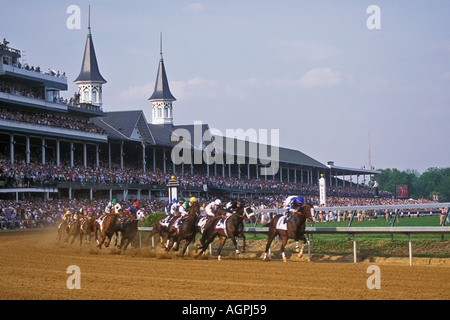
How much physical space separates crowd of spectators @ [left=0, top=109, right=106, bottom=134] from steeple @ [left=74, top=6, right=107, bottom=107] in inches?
574

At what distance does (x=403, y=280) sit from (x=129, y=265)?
6991 millimetres

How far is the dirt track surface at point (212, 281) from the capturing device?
9.95 metres

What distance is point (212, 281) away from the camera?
1195 cm

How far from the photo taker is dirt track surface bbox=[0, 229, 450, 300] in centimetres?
995

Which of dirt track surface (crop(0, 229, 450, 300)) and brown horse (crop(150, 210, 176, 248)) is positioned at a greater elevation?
brown horse (crop(150, 210, 176, 248))

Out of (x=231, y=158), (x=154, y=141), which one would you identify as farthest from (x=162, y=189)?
(x=231, y=158)

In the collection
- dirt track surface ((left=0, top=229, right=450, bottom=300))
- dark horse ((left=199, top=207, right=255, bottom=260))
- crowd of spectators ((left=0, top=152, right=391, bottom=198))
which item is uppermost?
crowd of spectators ((left=0, top=152, right=391, bottom=198))

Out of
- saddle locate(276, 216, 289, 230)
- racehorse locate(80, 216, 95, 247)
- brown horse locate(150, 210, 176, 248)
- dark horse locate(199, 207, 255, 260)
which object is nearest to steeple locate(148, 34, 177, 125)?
racehorse locate(80, 216, 95, 247)

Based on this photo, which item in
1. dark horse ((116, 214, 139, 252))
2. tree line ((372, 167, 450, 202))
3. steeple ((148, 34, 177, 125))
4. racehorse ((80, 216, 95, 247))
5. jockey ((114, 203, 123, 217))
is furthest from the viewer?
tree line ((372, 167, 450, 202))

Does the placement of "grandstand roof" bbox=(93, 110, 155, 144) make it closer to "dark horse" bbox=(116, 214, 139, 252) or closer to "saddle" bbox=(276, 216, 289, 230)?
"dark horse" bbox=(116, 214, 139, 252)

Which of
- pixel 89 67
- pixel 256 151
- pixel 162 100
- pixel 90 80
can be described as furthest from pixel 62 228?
pixel 162 100
